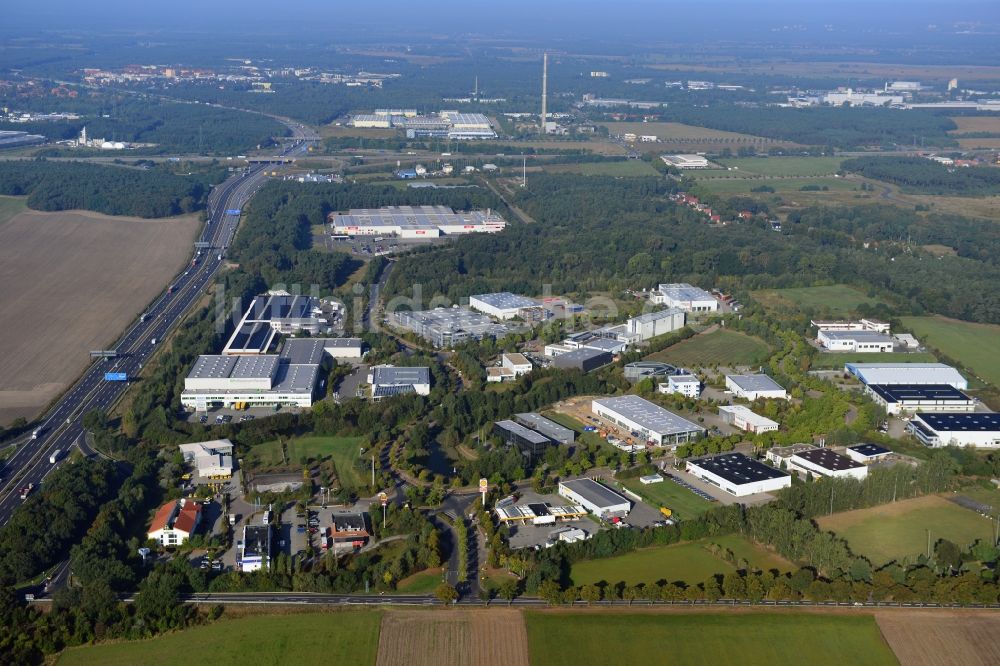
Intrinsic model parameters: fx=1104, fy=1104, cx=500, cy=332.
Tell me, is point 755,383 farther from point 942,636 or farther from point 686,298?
point 942,636

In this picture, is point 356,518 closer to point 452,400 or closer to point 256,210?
point 452,400

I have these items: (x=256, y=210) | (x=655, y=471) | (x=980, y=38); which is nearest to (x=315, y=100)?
(x=256, y=210)

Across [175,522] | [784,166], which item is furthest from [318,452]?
[784,166]

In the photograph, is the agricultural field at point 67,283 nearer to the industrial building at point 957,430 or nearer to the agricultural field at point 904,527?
the agricultural field at point 904,527

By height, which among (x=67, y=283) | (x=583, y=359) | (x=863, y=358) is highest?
(x=583, y=359)

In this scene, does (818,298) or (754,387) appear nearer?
(754,387)

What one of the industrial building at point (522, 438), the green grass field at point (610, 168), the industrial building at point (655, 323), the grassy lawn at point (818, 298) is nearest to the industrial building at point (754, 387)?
the industrial building at point (655, 323)
